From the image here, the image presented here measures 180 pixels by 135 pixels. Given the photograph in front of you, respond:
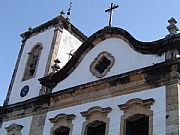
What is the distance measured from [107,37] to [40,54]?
4.54 m

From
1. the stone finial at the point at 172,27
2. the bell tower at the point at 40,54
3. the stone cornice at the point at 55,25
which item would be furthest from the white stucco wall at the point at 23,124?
the stone finial at the point at 172,27

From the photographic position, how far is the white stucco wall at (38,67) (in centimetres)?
1927

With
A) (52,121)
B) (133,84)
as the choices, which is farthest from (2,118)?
(133,84)

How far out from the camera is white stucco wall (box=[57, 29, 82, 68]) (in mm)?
20359

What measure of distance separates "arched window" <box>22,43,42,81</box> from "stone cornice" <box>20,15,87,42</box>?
1.01 m

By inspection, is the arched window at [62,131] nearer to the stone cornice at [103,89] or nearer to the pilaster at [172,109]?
the stone cornice at [103,89]

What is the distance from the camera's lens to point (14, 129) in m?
18.0

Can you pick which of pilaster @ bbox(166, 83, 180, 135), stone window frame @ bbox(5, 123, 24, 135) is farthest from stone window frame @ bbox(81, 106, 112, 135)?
stone window frame @ bbox(5, 123, 24, 135)

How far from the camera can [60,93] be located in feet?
55.9

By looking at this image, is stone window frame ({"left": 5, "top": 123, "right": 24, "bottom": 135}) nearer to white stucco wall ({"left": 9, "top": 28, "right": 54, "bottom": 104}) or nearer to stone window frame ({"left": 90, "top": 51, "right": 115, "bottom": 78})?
white stucco wall ({"left": 9, "top": 28, "right": 54, "bottom": 104})

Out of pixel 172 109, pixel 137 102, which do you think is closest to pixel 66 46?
pixel 137 102

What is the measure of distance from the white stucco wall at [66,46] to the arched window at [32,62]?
1.18 m

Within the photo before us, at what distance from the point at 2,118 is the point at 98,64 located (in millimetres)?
5172

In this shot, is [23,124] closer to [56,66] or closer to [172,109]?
[56,66]
